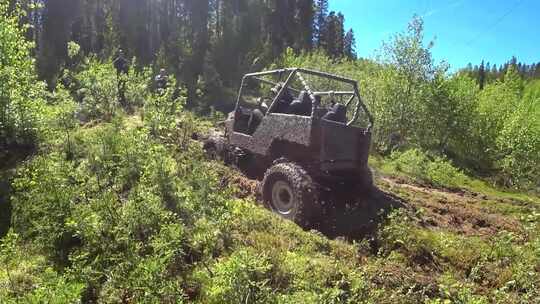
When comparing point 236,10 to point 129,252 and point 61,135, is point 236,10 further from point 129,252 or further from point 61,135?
point 129,252

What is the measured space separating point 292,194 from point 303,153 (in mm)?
807

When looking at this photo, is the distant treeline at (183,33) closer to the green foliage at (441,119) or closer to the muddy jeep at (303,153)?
the green foliage at (441,119)

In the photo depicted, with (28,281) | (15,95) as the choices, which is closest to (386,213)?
(28,281)

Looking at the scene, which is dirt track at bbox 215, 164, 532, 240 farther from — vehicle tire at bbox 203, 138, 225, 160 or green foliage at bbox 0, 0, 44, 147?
green foliage at bbox 0, 0, 44, 147

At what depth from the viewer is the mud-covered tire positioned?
21.9 ft

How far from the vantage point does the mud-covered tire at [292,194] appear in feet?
21.9

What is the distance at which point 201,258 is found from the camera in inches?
194

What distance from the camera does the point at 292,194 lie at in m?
6.93

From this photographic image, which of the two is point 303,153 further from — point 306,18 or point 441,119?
point 306,18

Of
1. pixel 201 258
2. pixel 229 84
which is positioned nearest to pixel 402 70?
pixel 229 84

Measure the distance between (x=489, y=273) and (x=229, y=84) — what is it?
32.2 meters

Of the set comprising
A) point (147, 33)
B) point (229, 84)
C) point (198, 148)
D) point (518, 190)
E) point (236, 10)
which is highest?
point (236, 10)

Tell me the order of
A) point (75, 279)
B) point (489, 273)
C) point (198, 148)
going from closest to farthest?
point (75, 279)
point (489, 273)
point (198, 148)

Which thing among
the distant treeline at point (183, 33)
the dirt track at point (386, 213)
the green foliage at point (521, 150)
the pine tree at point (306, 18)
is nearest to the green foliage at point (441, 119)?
the green foliage at point (521, 150)
